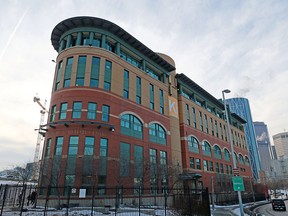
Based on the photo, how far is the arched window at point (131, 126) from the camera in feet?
120

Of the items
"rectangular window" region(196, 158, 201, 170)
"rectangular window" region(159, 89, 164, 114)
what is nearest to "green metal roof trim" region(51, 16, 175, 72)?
"rectangular window" region(159, 89, 164, 114)

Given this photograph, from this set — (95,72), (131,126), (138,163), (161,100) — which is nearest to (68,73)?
(95,72)

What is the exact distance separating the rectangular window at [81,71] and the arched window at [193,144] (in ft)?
98.8

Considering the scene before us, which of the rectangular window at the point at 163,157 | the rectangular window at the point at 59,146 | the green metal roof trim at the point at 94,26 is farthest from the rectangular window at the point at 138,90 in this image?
the rectangular window at the point at 59,146

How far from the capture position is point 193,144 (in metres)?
54.3

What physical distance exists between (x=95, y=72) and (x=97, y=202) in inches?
752

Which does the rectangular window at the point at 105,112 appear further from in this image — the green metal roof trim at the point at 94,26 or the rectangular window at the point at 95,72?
the green metal roof trim at the point at 94,26

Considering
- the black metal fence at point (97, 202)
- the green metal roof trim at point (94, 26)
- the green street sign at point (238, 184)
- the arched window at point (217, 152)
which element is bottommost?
the black metal fence at point (97, 202)

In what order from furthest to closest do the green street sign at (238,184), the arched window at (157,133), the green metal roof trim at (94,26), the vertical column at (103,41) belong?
1. the arched window at (157,133)
2. the vertical column at (103,41)
3. the green metal roof trim at (94,26)
4. the green street sign at (238,184)

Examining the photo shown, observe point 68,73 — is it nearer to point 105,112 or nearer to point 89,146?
point 105,112

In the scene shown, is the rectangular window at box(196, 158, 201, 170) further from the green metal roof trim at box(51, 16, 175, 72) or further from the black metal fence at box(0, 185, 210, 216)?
the green metal roof trim at box(51, 16, 175, 72)

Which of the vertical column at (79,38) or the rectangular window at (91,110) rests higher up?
the vertical column at (79,38)

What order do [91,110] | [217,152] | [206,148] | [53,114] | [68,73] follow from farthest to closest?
1. [217,152]
2. [206,148]
3. [68,73]
4. [53,114]
5. [91,110]

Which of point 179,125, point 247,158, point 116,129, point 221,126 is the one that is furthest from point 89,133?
point 247,158
